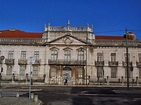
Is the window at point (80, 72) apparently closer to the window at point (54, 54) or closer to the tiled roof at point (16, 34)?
the window at point (54, 54)

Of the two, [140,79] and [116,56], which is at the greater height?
[116,56]

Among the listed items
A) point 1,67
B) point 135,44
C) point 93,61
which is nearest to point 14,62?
point 1,67

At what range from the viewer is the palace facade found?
4566 cm

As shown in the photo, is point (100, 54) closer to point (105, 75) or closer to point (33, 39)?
point (105, 75)

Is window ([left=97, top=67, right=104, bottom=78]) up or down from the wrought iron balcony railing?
down

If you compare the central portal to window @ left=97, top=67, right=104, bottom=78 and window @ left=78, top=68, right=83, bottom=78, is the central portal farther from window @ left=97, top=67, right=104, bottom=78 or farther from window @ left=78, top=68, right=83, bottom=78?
window @ left=97, top=67, right=104, bottom=78

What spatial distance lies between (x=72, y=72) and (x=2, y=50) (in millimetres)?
15554

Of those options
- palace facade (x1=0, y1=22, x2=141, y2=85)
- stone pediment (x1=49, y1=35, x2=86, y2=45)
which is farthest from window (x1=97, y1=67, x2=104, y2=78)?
stone pediment (x1=49, y1=35, x2=86, y2=45)

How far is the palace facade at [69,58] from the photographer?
45.7 meters

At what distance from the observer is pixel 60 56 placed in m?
46.4

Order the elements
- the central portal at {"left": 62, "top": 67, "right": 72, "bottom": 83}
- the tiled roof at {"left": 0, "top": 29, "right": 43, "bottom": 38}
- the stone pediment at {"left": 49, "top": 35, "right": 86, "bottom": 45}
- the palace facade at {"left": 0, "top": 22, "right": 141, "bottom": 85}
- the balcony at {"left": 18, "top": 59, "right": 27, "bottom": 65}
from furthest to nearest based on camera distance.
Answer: the tiled roof at {"left": 0, "top": 29, "right": 43, "bottom": 38} < the stone pediment at {"left": 49, "top": 35, "right": 86, "bottom": 45} < the balcony at {"left": 18, "top": 59, "right": 27, "bottom": 65} < the central portal at {"left": 62, "top": 67, "right": 72, "bottom": 83} < the palace facade at {"left": 0, "top": 22, "right": 141, "bottom": 85}

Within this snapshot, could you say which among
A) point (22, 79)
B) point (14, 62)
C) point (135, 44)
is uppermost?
point (135, 44)

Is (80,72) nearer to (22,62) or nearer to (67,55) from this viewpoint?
(67,55)

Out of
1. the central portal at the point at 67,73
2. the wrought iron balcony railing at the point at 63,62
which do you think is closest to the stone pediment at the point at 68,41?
the wrought iron balcony railing at the point at 63,62
